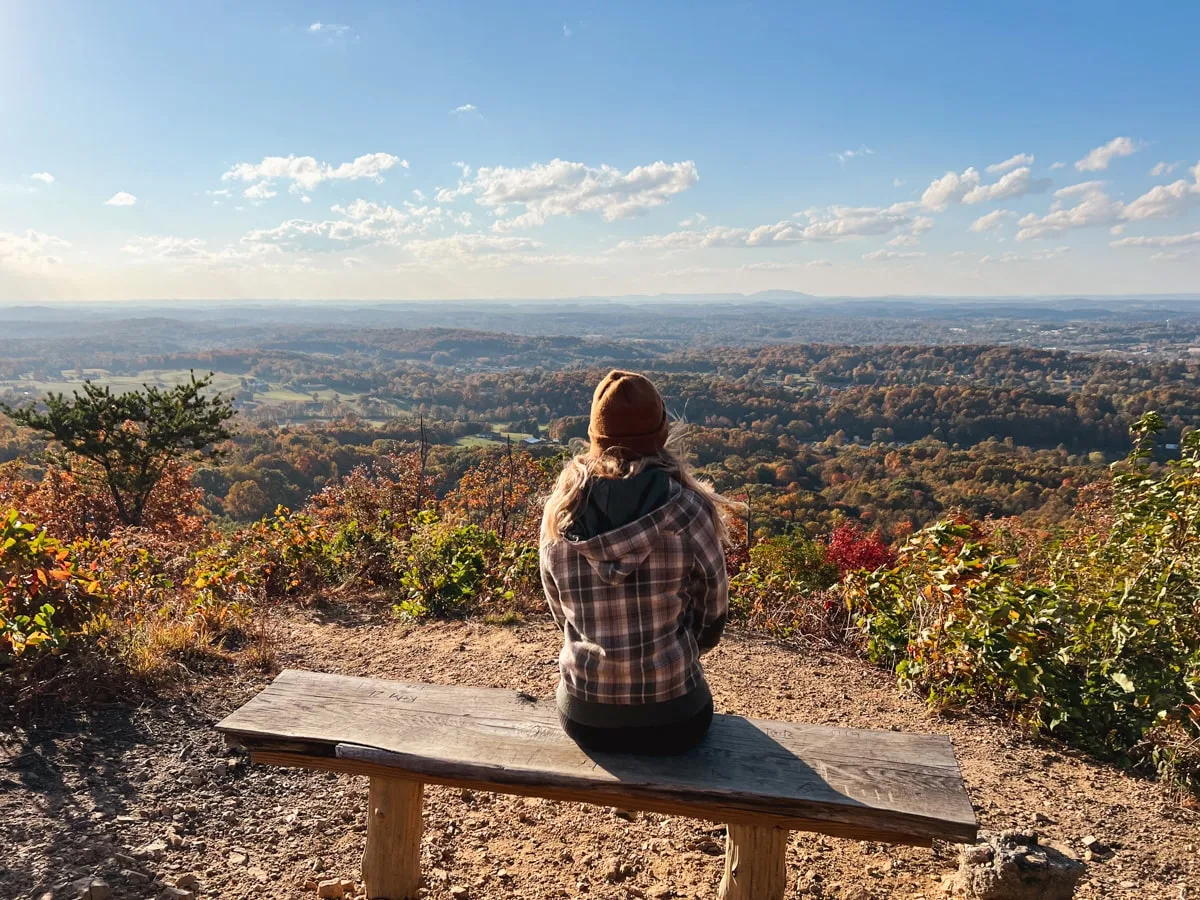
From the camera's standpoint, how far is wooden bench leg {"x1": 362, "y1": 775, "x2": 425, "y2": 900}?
6.92 ft

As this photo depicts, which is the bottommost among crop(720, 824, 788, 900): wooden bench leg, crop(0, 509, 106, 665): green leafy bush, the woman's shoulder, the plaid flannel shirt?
crop(720, 824, 788, 900): wooden bench leg

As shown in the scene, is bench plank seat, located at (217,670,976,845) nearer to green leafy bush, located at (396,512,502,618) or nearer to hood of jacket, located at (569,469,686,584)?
hood of jacket, located at (569,469,686,584)

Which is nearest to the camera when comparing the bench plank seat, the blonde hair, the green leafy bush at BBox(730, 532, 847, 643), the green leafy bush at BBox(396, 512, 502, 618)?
the bench plank seat

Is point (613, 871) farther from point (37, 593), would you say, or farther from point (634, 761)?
point (37, 593)

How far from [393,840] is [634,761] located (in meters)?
0.85

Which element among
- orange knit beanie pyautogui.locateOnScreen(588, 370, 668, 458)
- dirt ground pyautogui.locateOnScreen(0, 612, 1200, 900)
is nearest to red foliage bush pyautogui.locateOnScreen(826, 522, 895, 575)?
dirt ground pyautogui.locateOnScreen(0, 612, 1200, 900)

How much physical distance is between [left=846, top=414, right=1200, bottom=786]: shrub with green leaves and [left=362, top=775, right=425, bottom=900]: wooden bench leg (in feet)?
8.82

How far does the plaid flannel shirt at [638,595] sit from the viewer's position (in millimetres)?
1753

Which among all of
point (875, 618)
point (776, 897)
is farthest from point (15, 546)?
point (875, 618)

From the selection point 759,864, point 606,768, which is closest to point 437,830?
point 606,768

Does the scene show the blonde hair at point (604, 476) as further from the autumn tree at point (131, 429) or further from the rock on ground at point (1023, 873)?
the autumn tree at point (131, 429)

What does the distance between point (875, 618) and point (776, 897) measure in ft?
8.61

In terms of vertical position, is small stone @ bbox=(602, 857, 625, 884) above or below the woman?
below

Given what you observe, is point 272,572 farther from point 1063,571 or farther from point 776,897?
point 1063,571
